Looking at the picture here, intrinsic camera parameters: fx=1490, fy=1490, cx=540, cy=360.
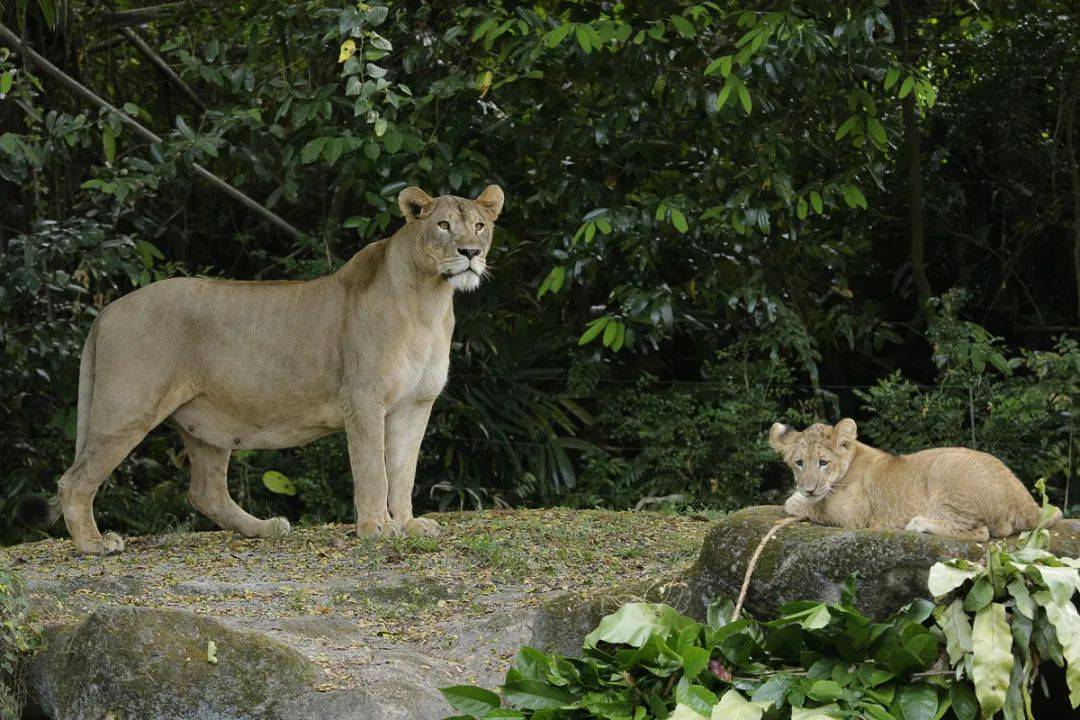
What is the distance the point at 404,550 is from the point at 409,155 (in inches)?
134

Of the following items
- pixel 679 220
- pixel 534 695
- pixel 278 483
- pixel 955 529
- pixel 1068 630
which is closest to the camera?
pixel 1068 630

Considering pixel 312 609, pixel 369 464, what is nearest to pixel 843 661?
pixel 312 609

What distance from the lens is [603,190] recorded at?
10.2 meters

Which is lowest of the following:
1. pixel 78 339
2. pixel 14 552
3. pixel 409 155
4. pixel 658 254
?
pixel 14 552

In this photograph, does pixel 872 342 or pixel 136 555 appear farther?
pixel 872 342

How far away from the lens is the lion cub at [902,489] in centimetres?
512

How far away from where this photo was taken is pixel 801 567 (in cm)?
524

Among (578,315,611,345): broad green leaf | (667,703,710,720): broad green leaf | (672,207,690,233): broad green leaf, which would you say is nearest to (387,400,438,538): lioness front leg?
(578,315,611,345): broad green leaf

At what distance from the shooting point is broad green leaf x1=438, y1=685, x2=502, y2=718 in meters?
4.89

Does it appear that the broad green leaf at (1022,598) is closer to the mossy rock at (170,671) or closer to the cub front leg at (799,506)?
the cub front leg at (799,506)

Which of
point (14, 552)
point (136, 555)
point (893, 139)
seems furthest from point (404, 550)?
point (893, 139)

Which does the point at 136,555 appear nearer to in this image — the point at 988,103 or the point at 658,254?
the point at 658,254

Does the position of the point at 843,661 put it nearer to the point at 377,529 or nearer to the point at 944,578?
the point at 944,578

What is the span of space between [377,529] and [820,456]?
339cm
